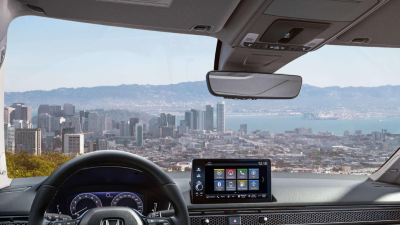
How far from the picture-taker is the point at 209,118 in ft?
13.4

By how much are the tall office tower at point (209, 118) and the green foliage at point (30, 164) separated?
69.5 inches

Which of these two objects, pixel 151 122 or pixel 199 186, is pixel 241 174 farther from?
pixel 151 122

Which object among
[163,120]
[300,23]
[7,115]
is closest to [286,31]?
[300,23]

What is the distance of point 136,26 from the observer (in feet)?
8.26

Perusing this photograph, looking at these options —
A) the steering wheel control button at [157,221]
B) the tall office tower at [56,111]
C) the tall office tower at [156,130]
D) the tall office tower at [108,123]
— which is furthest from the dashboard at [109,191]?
the tall office tower at [56,111]

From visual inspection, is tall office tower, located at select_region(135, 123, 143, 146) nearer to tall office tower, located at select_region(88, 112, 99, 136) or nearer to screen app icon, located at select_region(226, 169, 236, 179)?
tall office tower, located at select_region(88, 112, 99, 136)

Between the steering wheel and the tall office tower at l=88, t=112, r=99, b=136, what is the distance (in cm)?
242

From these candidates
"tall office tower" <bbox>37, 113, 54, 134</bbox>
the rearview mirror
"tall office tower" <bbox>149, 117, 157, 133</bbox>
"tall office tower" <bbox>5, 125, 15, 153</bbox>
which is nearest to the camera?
"tall office tower" <bbox>5, 125, 15, 153</bbox>

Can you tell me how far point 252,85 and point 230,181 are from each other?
40.4 inches

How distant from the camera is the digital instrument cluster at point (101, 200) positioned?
1939 mm

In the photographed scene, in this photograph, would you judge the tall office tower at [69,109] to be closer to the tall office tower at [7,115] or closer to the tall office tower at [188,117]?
the tall office tower at [7,115]

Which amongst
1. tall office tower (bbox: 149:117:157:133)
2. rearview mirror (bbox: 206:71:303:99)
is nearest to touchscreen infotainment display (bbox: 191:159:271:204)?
rearview mirror (bbox: 206:71:303:99)

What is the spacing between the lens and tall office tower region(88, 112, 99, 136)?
12.5 feet

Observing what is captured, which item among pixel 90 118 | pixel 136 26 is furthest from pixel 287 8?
pixel 90 118
